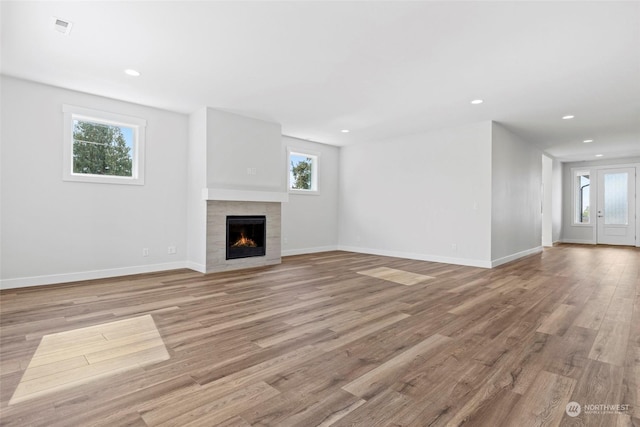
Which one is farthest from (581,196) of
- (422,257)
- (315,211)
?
(315,211)

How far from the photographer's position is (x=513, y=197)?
6.66 meters

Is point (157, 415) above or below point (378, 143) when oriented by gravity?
below

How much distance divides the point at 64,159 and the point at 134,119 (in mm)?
1120

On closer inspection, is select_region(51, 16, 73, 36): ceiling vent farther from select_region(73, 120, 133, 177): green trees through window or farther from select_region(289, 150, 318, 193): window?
select_region(289, 150, 318, 193): window

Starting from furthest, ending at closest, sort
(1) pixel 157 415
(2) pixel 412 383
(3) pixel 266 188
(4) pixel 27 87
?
(3) pixel 266 188 → (4) pixel 27 87 → (2) pixel 412 383 → (1) pixel 157 415

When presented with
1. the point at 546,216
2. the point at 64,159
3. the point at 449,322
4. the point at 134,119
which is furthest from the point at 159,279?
the point at 546,216

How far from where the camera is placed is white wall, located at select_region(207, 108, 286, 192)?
534cm

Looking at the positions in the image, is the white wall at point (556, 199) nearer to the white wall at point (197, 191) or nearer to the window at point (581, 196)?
the window at point (581, 196)

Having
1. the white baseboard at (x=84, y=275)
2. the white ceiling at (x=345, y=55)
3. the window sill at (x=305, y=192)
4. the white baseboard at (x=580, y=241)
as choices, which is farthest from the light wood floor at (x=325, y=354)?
the white baseboard at (x=580, y=241)

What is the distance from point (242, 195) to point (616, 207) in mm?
11101

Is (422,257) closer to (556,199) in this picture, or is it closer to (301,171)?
(301,171)

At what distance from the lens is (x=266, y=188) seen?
6.09m

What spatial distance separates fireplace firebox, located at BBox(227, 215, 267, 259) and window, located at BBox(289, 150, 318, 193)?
1.66 m

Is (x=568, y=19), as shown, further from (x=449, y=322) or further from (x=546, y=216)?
(x=546, y=216)
